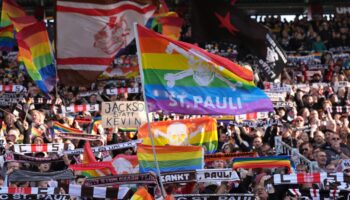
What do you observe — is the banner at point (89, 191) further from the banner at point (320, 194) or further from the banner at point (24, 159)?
the banner at point (24, 159)

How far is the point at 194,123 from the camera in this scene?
14.5 meters

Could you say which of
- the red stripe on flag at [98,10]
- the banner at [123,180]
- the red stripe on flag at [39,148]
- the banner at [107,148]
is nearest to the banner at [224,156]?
the banner at [107,148]

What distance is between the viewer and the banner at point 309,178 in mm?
10422

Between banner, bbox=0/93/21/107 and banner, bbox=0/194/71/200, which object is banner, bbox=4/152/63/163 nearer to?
banner, bbox=0/194/71/200

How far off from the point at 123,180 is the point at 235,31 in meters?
3.95

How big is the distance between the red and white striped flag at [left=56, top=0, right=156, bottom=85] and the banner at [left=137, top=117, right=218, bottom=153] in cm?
149

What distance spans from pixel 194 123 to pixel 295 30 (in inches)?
621

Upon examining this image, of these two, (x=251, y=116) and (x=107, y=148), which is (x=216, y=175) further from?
(x=251, y=116)

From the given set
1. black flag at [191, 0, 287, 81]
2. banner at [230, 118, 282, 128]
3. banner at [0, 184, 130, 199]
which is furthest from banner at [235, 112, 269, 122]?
banner at [0, 184, 130, 199]

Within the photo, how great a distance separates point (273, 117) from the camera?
57.4 ft

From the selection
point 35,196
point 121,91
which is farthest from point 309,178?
point 121,91

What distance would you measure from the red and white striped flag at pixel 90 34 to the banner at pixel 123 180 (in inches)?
122

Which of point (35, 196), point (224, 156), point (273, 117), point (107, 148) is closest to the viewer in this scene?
point (35, 196)

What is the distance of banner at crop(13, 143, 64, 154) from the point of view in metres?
13.9
